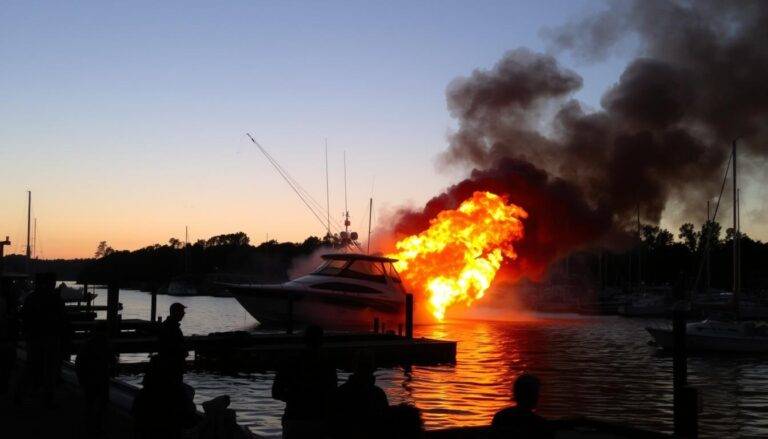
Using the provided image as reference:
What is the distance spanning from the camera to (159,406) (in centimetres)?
877

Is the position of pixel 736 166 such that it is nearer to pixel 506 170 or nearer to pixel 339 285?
pixel 506 170

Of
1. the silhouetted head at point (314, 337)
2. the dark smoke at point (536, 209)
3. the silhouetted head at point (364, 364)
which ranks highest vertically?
the dark smoke at point (536, 209)

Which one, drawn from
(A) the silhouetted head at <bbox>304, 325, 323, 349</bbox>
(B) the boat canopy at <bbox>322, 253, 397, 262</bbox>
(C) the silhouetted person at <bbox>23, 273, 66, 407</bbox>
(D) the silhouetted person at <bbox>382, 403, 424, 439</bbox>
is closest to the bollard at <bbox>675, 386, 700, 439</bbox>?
(A) the silhouetted head at <bbox>304, 325, 323, 349</bbox>

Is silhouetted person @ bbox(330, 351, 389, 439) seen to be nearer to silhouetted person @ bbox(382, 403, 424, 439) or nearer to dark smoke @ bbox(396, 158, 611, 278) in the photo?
silhouetted person @ bbox(382, 403, 424, 439)

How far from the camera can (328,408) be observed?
8781 mm

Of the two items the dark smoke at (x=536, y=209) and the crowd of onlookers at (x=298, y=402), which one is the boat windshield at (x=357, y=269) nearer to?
the dark smoke at (x=536, y=209)

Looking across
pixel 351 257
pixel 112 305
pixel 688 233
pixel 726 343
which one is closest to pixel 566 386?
pixel 112 305

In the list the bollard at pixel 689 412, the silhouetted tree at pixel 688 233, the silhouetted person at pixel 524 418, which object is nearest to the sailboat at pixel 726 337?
the bollard at pixel 689 412

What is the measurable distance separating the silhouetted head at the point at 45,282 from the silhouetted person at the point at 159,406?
5733 millimetres

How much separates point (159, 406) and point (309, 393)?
165cm

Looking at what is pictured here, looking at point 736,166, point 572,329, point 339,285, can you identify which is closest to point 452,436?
point 339,285

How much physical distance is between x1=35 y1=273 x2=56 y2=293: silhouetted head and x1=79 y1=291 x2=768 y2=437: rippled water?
19.8ft

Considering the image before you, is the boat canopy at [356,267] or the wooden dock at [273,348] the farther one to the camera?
the boat canopy at [356,267]

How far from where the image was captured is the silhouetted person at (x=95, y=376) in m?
11.5
